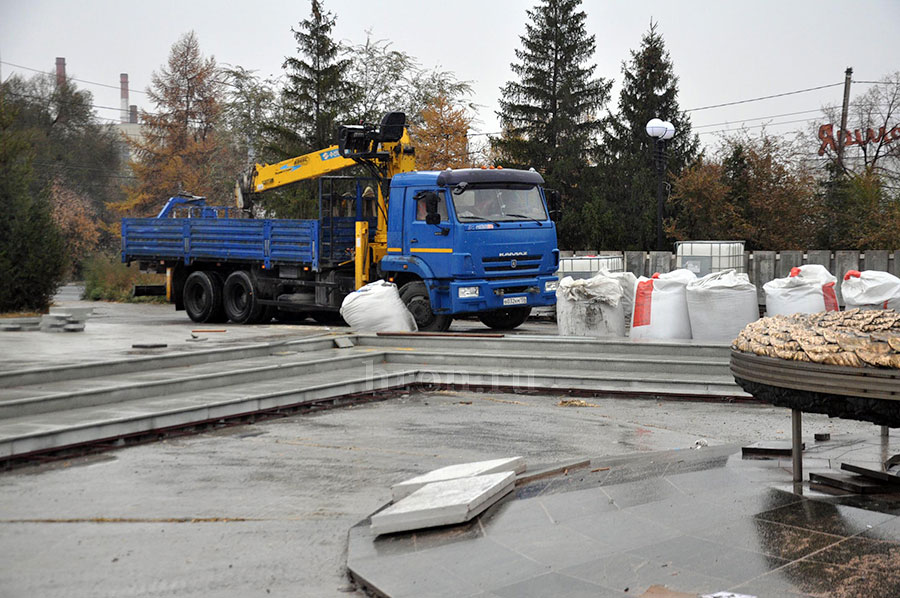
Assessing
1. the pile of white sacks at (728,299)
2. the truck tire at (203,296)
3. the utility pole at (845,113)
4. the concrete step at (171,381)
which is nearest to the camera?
the concrete step at (171,381)

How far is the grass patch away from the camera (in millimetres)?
Result: 32125

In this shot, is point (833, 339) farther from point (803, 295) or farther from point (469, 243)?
point (469, 243)

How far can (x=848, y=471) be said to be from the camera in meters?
4.72

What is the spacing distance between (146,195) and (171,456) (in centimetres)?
4382

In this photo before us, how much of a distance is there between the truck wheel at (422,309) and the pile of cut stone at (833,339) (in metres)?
11.3

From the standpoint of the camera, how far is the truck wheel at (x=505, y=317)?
1716 cm

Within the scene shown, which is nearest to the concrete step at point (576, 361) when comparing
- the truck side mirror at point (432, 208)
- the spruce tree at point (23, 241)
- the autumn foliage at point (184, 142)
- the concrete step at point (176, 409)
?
the concrete step at point (176, 409)

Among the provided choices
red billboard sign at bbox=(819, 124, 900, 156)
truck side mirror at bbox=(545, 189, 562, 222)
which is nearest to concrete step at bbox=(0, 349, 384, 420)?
truck side mirror at bbox=(545, 189, 562, 222)

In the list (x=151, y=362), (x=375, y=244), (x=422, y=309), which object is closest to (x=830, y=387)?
(x=151, y=362)

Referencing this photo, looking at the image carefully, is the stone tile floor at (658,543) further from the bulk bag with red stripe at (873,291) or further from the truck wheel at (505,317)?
the truck wheel at (505,317)

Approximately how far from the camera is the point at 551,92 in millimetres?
43656

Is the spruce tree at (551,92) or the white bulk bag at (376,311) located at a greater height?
the spruce tree at (551,92)

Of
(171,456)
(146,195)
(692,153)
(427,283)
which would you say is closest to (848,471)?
(171,456)

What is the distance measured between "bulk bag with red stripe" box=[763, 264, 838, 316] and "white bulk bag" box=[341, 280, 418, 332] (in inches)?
235
